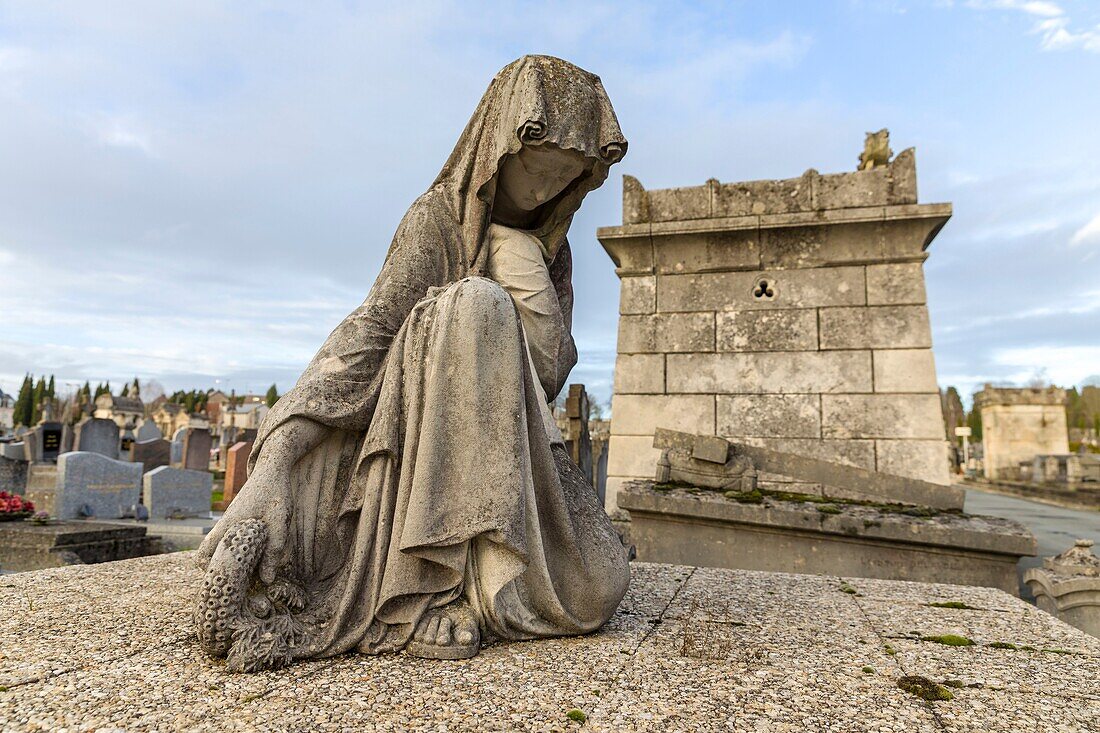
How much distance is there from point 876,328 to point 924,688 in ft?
14.6

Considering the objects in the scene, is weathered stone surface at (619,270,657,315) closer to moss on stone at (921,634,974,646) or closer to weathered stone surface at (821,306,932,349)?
weathered stone surface at (821,306,932,349)

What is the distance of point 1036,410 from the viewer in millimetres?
26531

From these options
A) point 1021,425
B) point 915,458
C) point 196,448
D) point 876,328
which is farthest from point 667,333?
point 1021,425

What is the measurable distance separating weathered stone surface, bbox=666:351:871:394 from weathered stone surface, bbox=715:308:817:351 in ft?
0.25

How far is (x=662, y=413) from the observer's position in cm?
630

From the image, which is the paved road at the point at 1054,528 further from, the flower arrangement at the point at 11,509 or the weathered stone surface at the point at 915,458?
the flower arrangement at the point at 11,509

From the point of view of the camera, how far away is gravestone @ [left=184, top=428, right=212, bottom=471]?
15.5 meters

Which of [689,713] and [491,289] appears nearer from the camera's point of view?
[689,713]

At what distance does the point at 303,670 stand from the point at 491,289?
1.36m

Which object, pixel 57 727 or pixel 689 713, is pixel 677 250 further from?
pixel 57 727

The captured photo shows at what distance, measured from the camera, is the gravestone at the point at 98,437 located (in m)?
14.9

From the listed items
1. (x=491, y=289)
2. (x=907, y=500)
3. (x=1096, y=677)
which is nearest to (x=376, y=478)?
(x=491, y=289)

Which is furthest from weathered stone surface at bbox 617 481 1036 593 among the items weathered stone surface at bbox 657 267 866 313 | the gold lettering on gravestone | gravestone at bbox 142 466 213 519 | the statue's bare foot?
gravestone at bbox 142 466 213 519

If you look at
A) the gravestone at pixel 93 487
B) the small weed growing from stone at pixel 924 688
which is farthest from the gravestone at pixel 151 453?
the small weed growing from stone at pixel 924 688
